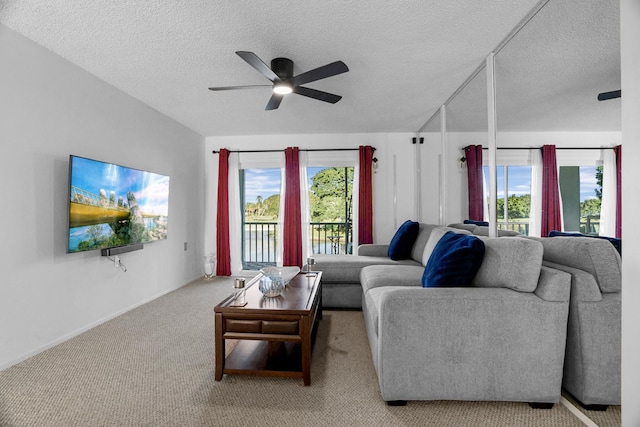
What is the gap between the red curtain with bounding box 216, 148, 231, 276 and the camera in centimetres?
523

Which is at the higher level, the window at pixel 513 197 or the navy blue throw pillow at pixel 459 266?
the window at pixel 513 197

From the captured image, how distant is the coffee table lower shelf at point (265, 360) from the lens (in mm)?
2021

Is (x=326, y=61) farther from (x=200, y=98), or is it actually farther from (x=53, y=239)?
(x=53, y=239)

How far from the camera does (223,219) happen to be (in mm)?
5242

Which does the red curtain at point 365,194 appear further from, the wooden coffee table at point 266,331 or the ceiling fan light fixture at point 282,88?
the wooden coffee table at point 266,331

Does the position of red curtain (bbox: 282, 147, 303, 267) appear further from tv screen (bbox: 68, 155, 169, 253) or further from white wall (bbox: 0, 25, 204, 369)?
white wall (bbox: 0, 25, 204, 369)

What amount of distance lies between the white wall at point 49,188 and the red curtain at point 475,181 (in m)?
3.66

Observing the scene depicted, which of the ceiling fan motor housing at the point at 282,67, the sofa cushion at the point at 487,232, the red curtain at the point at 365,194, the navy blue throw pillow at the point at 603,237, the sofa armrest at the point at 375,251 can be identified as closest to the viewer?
the navy blue throw pillow at the point at 603,237

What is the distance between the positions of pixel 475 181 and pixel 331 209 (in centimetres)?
308

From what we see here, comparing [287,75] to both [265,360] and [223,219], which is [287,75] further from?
[223,219]

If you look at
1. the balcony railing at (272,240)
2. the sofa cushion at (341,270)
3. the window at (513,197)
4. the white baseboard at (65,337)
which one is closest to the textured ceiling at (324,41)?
the window at (513,197)

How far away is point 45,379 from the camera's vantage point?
2074mm

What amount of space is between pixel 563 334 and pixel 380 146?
3.91m

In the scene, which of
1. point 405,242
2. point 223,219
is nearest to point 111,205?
point 223,219
